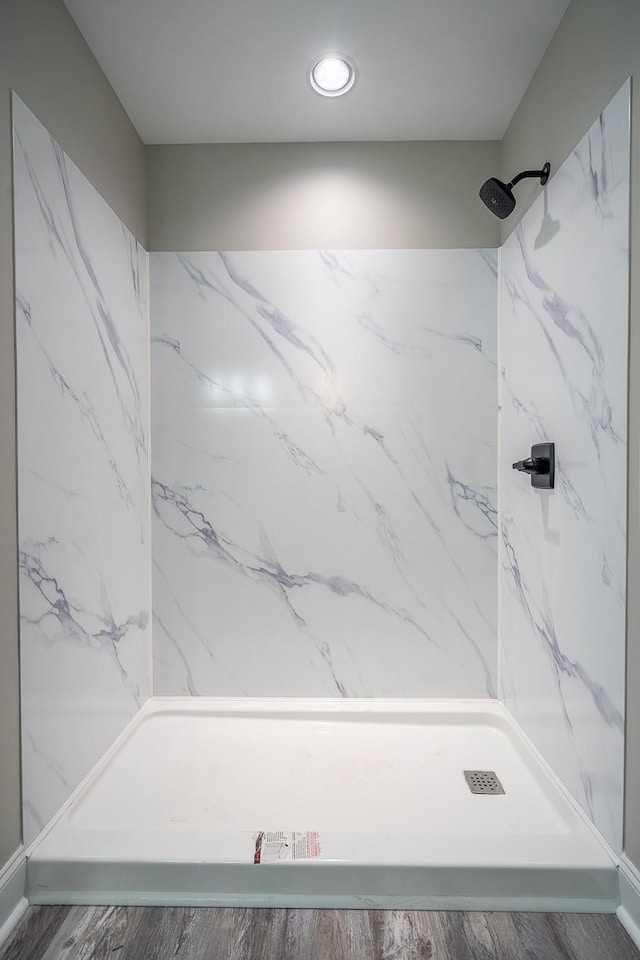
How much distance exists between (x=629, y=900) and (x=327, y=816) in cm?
74

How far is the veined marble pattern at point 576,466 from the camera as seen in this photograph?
1304mm

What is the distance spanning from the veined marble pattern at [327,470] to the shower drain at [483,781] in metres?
0.42

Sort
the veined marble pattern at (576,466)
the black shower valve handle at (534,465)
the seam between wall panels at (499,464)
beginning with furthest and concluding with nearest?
the seam between wall panels at (499,464), the black shower valve handle at (534,465), the veined marble pattern at (576,466)

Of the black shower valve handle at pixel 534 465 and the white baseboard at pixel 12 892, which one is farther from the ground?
the black shower valve handle at pixel 534 465

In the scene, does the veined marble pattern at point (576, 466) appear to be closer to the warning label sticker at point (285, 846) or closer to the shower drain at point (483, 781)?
Answer: the shower drain at point (483, 781)

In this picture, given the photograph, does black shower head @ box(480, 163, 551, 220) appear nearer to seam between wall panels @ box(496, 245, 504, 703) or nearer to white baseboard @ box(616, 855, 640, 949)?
seam between wall panels @ box(496, 245, 504, 703)

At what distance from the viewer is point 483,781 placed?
1.71 meters

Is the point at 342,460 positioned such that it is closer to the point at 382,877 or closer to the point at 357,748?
the point at 357,748

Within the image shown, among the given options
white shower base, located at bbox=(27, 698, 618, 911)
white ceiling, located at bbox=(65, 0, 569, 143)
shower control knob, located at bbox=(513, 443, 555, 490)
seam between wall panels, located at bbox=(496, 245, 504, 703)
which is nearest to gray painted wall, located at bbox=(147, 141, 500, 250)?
white ceiling, located at bbox=(65, 0, 569, 143)

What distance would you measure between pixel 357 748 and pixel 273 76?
2.26 metres

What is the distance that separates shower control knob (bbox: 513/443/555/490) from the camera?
65.4 inches

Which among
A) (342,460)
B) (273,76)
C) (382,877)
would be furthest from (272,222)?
(382,877)

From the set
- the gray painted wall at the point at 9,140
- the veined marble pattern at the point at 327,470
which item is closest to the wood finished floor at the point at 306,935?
the gray painted wall at the point at 9,140

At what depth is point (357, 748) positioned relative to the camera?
1917 mm
